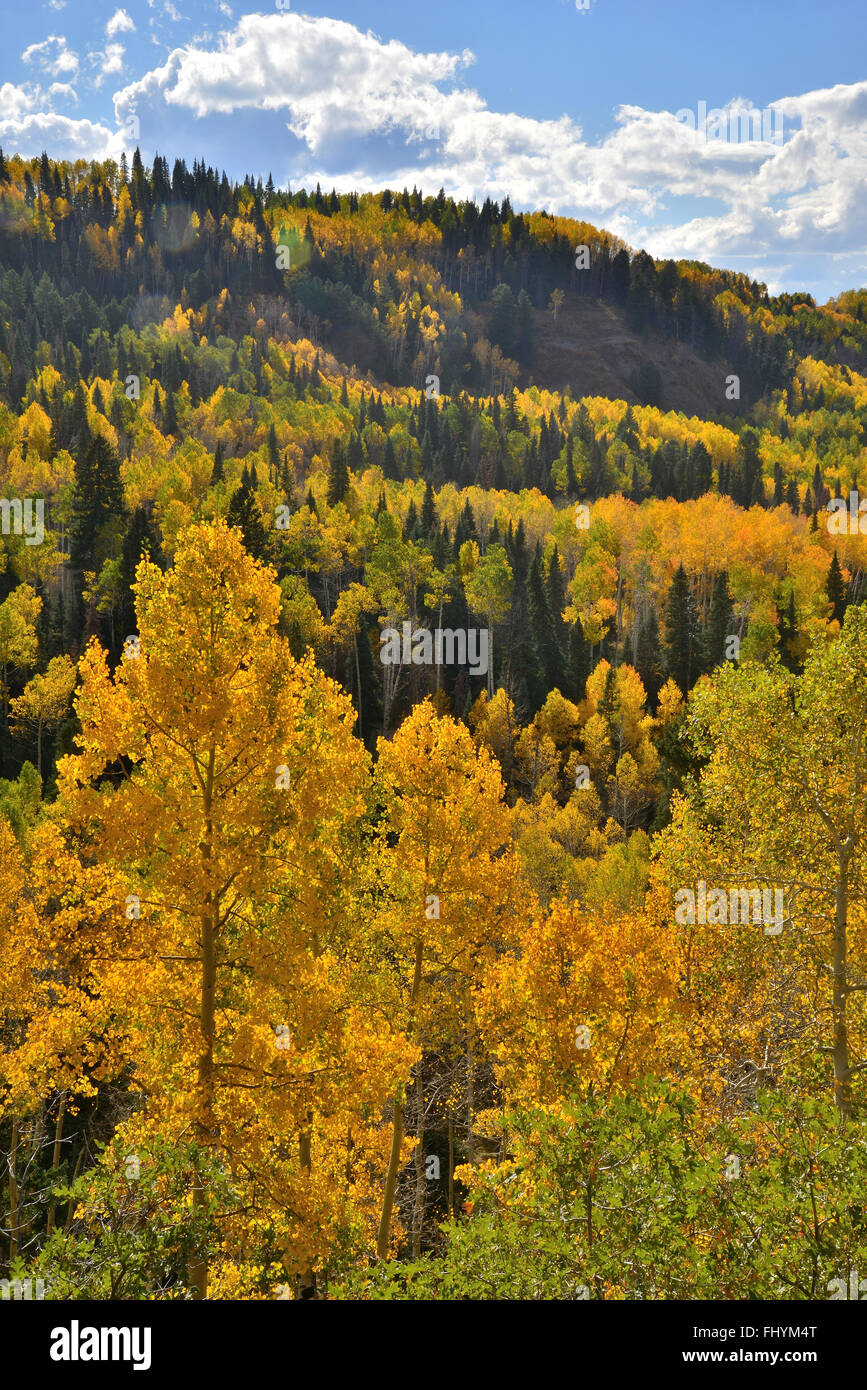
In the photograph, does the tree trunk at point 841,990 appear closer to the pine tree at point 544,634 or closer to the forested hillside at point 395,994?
the forested hillside at point 395,994

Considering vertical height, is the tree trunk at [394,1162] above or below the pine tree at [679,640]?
below

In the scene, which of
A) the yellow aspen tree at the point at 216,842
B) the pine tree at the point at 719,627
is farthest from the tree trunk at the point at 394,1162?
the pine tree at the point at 719,627

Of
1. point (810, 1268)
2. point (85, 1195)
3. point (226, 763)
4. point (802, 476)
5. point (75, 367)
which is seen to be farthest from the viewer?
point (802, 476)

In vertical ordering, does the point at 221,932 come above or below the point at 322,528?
below

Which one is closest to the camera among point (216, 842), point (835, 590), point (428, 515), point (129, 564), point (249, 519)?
point (216, 842)

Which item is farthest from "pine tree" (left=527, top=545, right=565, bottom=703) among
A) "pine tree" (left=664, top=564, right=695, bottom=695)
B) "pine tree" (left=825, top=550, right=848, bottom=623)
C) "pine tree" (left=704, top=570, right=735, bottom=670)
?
"pine tree" (left=825, top=550, right=848, bottom=623)

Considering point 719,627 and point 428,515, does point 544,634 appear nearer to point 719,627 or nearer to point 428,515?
point 719,627

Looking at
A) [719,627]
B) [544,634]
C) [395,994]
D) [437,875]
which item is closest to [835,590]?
[719,627]

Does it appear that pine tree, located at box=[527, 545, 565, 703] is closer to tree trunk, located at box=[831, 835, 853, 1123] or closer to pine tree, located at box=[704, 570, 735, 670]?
pine tree, located at box=[704, 570, 735, 670]

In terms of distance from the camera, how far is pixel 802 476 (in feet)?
492

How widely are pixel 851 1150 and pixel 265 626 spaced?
744 centimetres
